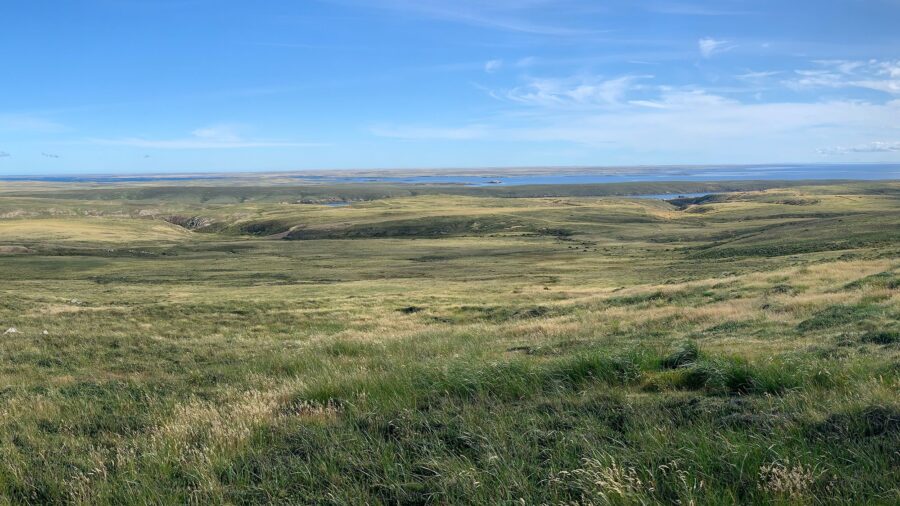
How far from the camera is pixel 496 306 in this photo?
31391mm

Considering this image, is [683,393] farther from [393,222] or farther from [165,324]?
[393,222]

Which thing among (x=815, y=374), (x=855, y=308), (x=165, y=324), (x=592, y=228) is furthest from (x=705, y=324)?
(x=592, y=228)

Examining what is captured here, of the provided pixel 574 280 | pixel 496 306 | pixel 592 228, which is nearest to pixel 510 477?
pixel 496 306

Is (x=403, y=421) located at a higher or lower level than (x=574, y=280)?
higher

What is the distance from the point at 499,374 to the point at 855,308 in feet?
42.5

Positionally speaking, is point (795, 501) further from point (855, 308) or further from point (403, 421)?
point (855, 308)

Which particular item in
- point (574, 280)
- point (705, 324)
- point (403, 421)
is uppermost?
point (403, 421)

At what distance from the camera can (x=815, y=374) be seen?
703cm

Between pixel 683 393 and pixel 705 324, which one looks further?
pixel 705 324

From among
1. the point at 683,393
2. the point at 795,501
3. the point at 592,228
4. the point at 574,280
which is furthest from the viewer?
the point at 592,228

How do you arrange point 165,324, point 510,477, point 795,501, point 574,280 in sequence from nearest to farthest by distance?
point 795,501 < point 510,477 < point 165,324 < point 574,280

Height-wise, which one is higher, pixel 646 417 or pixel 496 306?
pixel 646 417

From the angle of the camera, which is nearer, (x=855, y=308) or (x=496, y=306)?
(x=855, y=308)

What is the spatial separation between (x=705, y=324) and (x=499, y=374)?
10828 millimetres
